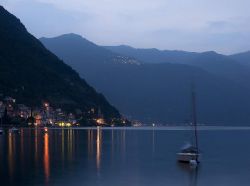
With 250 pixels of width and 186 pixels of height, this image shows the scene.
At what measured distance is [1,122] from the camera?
17600 centimetres

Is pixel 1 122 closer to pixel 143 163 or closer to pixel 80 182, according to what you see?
pixel 143 163

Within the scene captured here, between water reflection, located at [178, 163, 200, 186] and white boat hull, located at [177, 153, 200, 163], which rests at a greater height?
white boat hull, located at [177, 153, 200, 163]

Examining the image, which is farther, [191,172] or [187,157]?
Answer: [187,157]

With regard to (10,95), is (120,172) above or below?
Answer: below

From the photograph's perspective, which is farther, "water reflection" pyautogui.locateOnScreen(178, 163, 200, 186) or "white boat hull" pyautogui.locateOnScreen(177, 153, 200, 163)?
"white boat hull" pyautogui.locateOnScreen(177, 153, 200, 163)

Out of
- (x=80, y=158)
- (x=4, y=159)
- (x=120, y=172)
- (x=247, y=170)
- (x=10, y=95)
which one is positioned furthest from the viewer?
(x=10, y=95)

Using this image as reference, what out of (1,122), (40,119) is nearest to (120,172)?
(1,122)

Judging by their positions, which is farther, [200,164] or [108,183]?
[200,164]

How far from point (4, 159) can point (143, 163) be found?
1441cm

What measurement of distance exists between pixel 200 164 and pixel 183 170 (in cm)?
661

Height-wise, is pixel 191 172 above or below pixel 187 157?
below

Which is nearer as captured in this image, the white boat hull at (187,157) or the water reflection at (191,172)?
the water reflection at (191,172)

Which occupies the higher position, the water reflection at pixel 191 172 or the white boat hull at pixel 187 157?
the white boat hull at pixel 187 157

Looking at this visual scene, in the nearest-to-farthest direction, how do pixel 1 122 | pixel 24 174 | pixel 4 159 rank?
pixel 24 174
pixel 4 159
pixel 1 122
